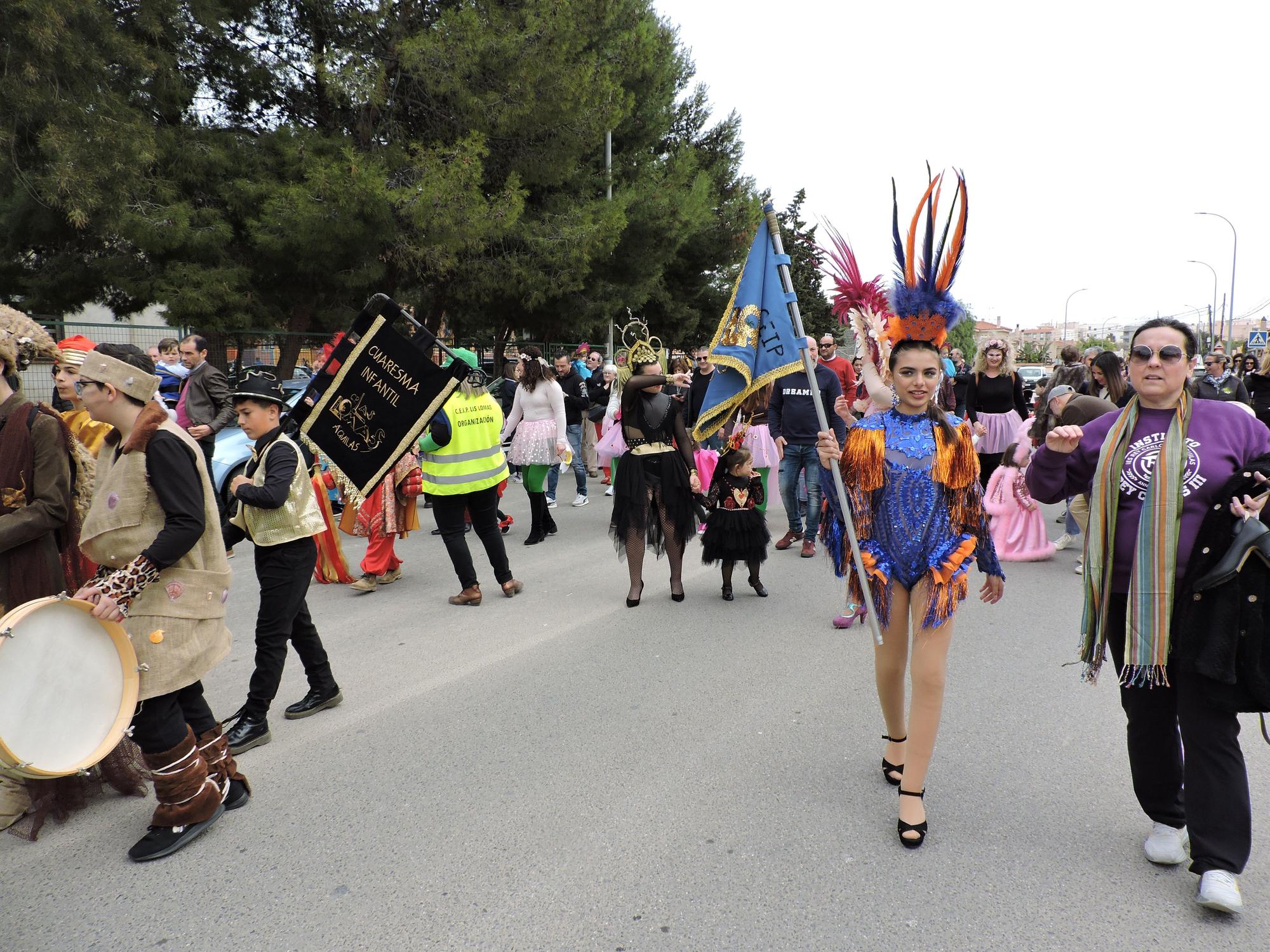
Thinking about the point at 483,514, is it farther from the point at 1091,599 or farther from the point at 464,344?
the point at 464,344

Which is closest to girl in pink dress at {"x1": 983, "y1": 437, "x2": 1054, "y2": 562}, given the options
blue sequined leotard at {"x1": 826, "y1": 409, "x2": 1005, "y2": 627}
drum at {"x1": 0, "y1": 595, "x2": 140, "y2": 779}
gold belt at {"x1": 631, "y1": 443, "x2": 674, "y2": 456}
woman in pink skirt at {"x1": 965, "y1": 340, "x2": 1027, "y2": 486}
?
woman in pink skirt at {"x1": 965, "y1": 340, "x2": 1027, "y2": 486}

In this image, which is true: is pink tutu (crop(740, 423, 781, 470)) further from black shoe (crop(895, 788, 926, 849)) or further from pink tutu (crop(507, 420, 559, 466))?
black shoe (crop(895, 788, 926, 849))

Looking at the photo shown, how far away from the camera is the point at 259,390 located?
170 inches

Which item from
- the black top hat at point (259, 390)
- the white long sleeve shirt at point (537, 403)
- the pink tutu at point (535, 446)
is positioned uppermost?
the black top hat at point (259, 390)

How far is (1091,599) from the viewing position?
317 cm

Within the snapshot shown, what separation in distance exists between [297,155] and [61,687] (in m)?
13.2

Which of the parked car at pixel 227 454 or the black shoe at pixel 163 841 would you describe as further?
A: the parked car at pixel 227 454

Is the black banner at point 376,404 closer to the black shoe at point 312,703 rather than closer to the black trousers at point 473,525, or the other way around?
the black shoe at point 312,703

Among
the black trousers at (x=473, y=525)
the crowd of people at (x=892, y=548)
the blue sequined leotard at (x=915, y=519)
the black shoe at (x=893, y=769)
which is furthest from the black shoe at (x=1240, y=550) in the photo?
the black trousers at (x=473, y=525)

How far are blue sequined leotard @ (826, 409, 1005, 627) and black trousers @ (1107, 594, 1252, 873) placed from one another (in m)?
0.64

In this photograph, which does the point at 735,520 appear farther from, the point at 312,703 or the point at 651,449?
the point at 312,703

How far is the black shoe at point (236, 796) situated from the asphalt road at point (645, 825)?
7 cm

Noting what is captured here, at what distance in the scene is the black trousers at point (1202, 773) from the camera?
9.30 ft

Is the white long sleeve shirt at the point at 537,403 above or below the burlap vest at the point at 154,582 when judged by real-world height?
above
